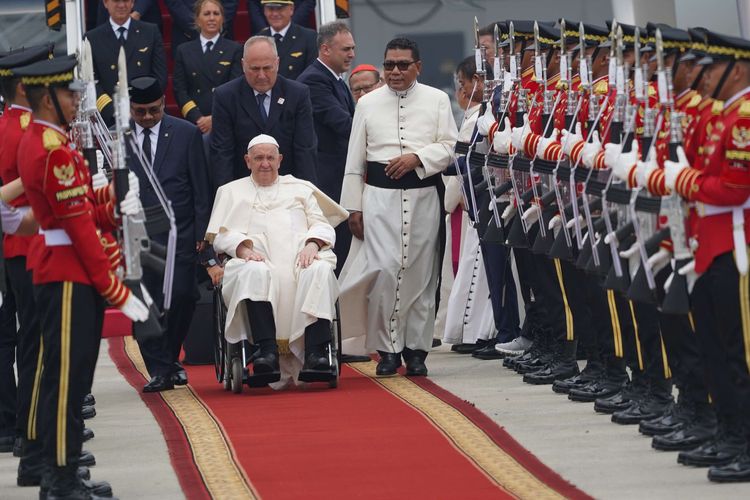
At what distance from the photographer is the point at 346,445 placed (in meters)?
7.99

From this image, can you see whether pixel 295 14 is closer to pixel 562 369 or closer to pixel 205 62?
pixel 205 62

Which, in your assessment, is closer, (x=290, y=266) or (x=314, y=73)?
(x=290, y=266)

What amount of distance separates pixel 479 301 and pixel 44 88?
16.2 ft

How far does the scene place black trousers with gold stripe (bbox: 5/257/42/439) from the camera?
7.26 metres

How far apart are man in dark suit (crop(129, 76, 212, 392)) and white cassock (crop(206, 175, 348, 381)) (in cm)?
24

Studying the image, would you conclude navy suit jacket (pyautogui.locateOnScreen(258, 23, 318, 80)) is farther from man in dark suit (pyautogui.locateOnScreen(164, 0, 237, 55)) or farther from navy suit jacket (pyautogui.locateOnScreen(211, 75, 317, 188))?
navy suit jacket (pyautogui.locateOnScreen(211, 75, 317, 188))

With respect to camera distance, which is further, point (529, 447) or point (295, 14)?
point (295, 14)

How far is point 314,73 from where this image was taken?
1174cm

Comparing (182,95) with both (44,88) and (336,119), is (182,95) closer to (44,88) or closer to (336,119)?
(336,119)

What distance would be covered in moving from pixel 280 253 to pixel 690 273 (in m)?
3.38

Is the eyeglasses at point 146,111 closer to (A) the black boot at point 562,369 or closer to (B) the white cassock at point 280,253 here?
(B) the white cassock at point 280,253

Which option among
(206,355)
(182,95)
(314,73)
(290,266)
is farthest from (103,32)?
(290,266)

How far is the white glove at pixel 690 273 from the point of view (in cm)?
699

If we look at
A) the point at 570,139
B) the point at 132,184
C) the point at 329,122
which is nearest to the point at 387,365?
the point at 329,122
